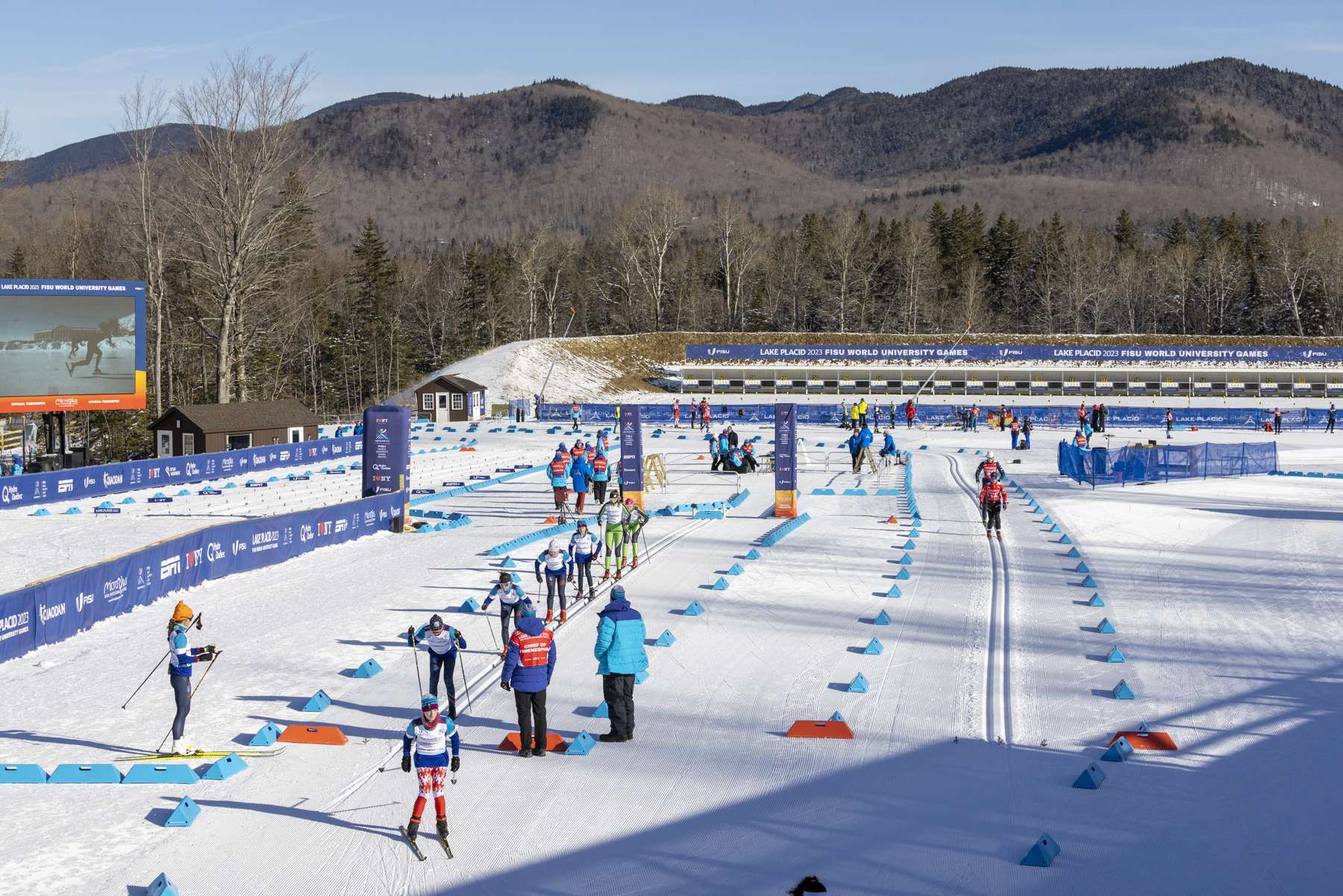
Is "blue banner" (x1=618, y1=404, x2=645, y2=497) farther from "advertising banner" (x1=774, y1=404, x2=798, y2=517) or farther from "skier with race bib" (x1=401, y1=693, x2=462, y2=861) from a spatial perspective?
"skier with race bib" (x1=401, y1=693, x2=462, y2=861)

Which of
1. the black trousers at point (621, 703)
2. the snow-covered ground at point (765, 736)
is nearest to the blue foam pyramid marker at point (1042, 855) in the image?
the snow-covered ground at point (765, 736)

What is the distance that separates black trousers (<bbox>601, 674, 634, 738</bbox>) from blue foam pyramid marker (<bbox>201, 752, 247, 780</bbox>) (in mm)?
3470

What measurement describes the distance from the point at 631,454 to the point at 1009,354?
6233 centimetres

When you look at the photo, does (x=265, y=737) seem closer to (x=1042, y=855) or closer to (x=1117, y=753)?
(x=1042, y=855)

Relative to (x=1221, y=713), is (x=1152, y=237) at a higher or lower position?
higher

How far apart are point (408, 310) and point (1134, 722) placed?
115 m

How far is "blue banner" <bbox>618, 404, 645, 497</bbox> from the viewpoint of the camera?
1115 inches

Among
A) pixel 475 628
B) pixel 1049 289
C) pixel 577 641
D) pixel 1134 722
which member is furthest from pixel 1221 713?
pixel 1049 289

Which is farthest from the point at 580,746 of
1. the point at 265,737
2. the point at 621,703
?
the point at 265,737

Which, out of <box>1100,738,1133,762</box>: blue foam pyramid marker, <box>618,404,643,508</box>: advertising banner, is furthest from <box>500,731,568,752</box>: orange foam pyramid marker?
<box>618,404,643,508</box>: advertising banner

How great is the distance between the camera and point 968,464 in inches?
1737

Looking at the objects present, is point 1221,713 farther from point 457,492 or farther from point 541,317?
point 541,317

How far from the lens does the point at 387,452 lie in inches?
1110

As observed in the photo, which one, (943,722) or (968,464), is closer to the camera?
(943,722)
